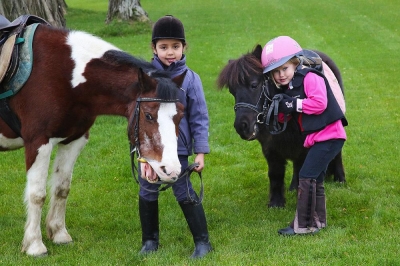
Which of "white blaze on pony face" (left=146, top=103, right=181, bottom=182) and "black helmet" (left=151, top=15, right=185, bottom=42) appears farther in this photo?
"black helmet" (left=151, top=15, right=185, bottom=42)

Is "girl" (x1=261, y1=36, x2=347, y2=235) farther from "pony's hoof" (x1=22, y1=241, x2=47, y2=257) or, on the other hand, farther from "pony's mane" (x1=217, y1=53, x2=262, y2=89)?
"pony's hoof" (x1=22, y1=241, x2=47, y2=257)

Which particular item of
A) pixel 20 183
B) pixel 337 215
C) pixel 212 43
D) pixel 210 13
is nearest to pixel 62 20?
pixel 20 183

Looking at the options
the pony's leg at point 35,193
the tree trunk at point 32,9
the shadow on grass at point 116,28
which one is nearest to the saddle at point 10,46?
the pony's leg at point 35,193

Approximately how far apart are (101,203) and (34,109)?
184 cm

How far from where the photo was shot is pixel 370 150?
7500mm

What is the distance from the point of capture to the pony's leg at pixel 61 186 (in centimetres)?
472

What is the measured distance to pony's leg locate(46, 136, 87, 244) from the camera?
4719mm

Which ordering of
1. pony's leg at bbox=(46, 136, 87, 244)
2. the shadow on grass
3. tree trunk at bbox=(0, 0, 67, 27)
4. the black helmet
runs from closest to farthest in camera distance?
the black helmet
pony's leg at bbox=(46, 136, 87, 244)
tree trunk at bbox=(0, 0, 67, 27)
the shadow on grass

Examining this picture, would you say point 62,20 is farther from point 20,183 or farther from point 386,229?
point 386,229

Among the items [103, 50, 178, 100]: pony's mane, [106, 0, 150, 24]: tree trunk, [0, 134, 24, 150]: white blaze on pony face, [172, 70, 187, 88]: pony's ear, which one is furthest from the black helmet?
[106, 0, 150, 24]: tree trunk

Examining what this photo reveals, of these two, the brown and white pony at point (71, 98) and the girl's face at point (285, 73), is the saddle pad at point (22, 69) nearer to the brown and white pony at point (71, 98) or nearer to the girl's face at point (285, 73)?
the brown and white pony at point (71, 98)

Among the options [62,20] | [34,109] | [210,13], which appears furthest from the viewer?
[210,13]

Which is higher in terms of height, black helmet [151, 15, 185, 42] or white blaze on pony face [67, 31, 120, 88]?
black helmet [151, 15, 185, 42]

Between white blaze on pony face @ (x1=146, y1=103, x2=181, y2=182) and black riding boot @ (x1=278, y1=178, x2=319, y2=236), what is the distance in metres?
1.53
